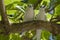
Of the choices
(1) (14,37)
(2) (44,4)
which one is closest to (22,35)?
(1) (14,37)

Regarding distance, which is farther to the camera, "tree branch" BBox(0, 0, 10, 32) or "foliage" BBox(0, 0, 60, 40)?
"foliage" BBox(0, 0, 60, 40)

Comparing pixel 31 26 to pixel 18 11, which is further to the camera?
pixel 18 11

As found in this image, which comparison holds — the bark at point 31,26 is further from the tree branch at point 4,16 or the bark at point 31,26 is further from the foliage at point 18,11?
the foliage at point 18,11

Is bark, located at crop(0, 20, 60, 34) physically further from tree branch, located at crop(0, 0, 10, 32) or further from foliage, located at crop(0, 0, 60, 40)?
foliage, located at crop(0, 0, 60, 40)

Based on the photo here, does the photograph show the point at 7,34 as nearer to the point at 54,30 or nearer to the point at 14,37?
the point at 14,37

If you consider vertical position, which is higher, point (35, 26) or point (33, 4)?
point (33, 4)

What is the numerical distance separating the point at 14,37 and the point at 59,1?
0.38m

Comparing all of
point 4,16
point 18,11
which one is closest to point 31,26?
point 4,16

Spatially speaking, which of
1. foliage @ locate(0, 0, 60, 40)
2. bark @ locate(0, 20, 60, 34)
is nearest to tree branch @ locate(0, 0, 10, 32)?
bark @ locate(0, 20, 60, 34)

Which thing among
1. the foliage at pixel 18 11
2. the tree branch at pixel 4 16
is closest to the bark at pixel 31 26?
the tree branch at pixel 4 16

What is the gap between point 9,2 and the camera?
1.42 m

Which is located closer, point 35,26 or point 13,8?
point 35,26

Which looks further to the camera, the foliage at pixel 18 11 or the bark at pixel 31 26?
the foliage at pixel 18 11

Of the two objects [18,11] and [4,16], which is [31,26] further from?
[18,11]
